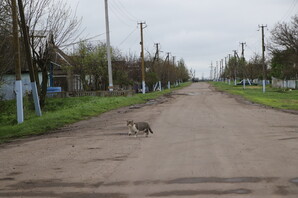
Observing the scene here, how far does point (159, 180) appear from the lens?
7.50 meters

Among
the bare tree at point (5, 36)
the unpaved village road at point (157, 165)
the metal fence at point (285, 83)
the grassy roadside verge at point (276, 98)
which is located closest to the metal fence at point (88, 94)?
the grassy roadside verge at point (276, 98)

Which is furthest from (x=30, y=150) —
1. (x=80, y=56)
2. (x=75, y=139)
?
(x=80, y=56)

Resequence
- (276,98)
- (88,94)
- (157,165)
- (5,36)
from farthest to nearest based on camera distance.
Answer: (88,94)
(276,98)
(5,36)
(157,165)

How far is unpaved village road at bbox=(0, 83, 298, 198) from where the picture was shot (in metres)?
6.89

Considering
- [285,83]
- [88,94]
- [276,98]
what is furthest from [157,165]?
[285,83]

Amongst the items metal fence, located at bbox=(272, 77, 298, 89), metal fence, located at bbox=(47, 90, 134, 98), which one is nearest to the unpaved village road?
metal fence, located at bbox=(47, 90, 134, 98)

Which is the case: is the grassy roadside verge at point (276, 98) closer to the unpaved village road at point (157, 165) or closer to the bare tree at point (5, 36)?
the unpaved village road at point (157, 165)

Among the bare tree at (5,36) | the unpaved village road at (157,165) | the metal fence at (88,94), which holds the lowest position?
the unpaved village road at (157,165)

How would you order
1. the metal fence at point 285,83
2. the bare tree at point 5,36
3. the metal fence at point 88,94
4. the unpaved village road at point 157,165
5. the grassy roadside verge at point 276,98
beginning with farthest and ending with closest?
the metal fence at point 285,83 < the metal fence at point 88,94 < the grassy roadside verge at point 276,98 < the bare tree at point 5,36 < the unpaved village road at point 157,165

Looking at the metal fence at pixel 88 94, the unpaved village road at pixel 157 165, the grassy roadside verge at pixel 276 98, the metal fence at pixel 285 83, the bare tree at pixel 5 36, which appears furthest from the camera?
the metal fence at pixel 285 83

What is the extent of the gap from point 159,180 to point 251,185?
154 cm

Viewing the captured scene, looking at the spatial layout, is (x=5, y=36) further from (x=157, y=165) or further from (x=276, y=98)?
(x=276, y=98)

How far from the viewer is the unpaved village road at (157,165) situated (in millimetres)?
6895

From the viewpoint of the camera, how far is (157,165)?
888cm
